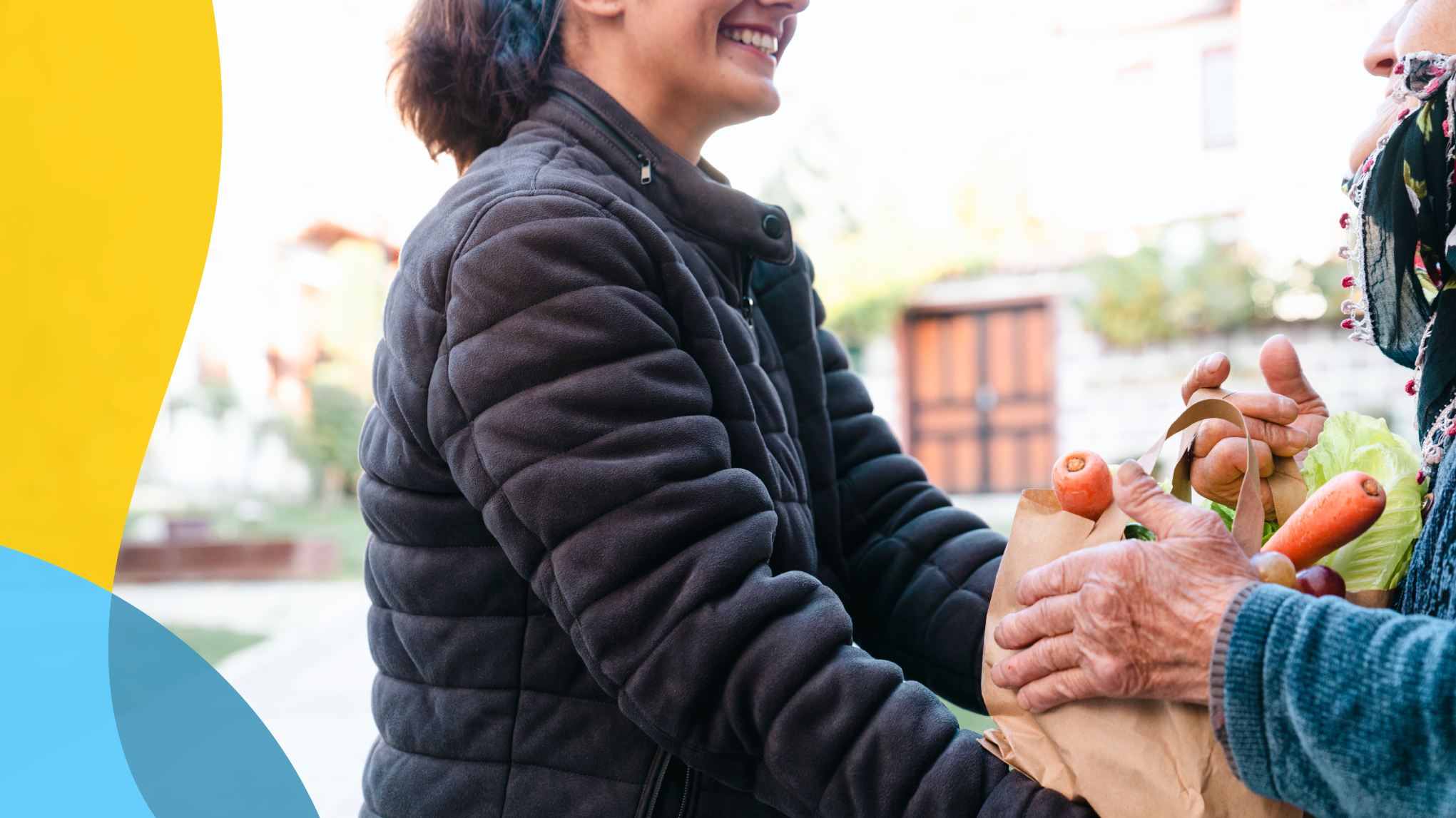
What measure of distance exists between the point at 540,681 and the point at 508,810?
149mm

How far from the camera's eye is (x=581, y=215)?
1.09m

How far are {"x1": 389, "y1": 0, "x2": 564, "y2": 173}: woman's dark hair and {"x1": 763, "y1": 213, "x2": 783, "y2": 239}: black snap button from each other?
377 mm

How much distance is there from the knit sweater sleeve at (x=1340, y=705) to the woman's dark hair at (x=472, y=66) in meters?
1.12

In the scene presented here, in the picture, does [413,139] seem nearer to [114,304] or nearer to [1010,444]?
[114,304]

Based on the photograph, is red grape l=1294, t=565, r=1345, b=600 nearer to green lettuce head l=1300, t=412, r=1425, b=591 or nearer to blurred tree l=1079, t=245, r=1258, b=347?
green lettuce head l=1300, t=412, r=1425, b=591

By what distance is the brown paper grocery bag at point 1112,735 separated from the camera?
37.0 inches

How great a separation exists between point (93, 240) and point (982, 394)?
1135 centimetres

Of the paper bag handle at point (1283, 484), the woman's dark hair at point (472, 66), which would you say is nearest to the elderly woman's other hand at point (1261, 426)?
the paper bag handle at point (1283, 484)

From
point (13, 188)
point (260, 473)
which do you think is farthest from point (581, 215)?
point (260, 473)

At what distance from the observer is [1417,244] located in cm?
105

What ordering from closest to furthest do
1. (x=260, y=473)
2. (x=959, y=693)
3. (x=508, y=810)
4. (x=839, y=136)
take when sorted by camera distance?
1. (x=508, y=810)
2. (x=959, y=693)
3. (x=260, y=473)
4. (x=839, y=136)

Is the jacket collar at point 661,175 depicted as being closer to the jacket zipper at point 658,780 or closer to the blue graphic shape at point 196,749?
the jacket zipper at point 658,780

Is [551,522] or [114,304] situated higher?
[114,304]

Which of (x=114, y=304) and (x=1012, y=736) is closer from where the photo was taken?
(x=1012, y=736)
